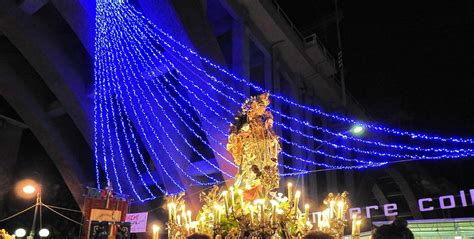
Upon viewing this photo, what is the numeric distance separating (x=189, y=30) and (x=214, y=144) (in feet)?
13.8

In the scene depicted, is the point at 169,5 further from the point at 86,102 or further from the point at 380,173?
the point at 380,173

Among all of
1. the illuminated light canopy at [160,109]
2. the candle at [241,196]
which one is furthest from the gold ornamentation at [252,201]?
the illuminated light canopy at [160,109]

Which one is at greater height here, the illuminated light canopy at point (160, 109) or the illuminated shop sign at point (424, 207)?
the illuminated light canopy at point (160, 109)

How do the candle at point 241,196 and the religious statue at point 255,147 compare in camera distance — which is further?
the religious statue at point 255,147

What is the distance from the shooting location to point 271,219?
659 cm

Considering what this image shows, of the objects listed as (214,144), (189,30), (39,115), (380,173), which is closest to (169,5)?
(189,30)

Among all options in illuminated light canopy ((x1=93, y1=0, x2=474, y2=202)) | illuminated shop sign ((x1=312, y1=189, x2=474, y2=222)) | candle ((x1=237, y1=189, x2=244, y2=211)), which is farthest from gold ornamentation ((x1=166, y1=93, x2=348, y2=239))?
illuminated light canopy ((x1=93, y1=0, x2=474, y2=202))

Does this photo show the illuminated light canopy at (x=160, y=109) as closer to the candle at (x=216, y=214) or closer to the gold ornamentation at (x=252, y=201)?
the gold ornamentation at (x=252, y=201)

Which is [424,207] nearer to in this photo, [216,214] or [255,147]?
[255,147]

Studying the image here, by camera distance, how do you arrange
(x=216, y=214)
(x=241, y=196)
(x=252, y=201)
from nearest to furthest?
(x=216, y=214)
(x=241, y=196)
(x=252, y=201)

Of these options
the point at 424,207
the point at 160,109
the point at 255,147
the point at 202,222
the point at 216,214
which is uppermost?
the point at 160,109

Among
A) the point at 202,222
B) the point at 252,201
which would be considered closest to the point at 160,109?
the point at 202,222

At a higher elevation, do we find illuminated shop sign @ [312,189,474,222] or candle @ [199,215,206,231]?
illuminated shop sign @ [312,189,474,222]

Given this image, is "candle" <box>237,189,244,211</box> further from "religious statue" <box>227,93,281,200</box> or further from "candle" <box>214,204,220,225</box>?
"candle" <box>214,204,220,225</box>
